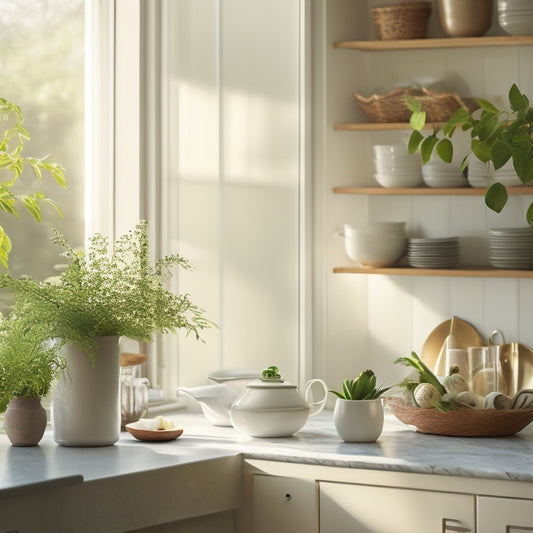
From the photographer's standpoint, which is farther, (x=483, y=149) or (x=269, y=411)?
(x=269, y=411)

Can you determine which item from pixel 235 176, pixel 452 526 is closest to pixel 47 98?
pixel 235 176

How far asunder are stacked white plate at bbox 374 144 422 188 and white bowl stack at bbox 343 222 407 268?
0.48 feet

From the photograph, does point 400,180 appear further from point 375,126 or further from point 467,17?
point 467,17

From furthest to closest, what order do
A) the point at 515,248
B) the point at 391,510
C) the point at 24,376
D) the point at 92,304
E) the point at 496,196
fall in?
the point at 515,248 → the point at 92,304 → the point at 24,376 → the point at 391,510 → the point at 496,196

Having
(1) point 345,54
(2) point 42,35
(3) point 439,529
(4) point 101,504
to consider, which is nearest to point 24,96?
(2) point 42,35

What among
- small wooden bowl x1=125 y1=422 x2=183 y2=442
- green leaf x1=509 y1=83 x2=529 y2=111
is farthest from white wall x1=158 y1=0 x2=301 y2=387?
green leaf x1=509 y1=83 x2=529 y2=111

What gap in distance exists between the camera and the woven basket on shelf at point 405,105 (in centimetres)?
344

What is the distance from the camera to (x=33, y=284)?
2.82 m

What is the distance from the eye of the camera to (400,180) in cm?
353

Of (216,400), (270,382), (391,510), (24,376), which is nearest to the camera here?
(391,510)

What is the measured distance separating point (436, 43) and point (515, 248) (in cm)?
75

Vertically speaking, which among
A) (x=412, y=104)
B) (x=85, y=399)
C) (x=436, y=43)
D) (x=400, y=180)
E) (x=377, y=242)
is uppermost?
(x=436, y=43)

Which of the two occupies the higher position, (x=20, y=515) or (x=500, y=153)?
(x=500, y=153)

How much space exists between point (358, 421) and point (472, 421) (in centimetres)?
36
